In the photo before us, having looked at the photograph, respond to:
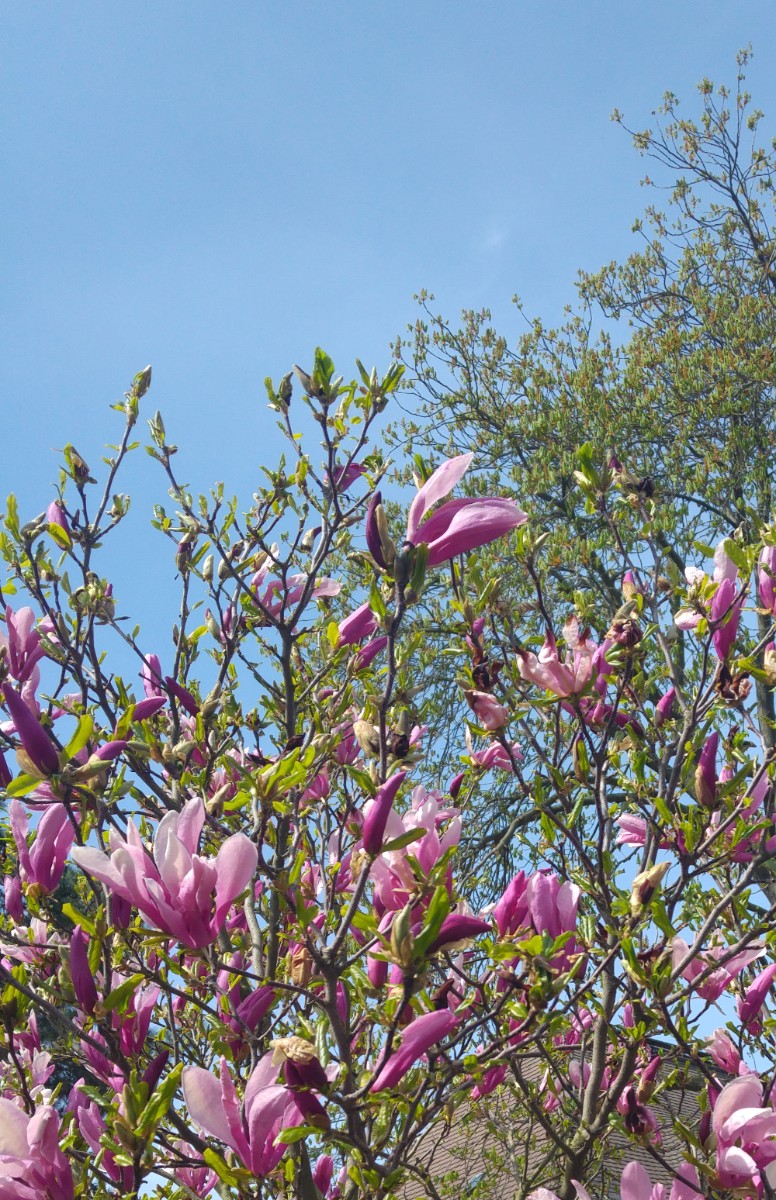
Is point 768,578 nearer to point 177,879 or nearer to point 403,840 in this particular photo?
point 403,840

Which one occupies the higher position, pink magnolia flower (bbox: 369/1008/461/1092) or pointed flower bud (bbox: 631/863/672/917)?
pointed flower bud (bbox: 631/863/672/917)

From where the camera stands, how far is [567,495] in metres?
9.54

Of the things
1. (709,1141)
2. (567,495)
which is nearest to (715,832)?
(709,1141)

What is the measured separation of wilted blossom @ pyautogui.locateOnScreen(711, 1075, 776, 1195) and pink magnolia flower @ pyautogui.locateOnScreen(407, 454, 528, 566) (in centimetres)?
97

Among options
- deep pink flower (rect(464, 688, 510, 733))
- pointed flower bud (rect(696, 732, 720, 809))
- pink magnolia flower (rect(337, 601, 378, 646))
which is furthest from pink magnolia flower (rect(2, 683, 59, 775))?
pointed flower bud (rect(696, 732, 720, 809))

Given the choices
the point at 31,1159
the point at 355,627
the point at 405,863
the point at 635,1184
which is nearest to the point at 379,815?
the point at 405,863

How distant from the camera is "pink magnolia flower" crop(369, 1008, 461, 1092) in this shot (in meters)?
1.31

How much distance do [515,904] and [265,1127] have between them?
0.60 meters

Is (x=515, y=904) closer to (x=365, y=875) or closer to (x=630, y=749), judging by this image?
(x=365, y=875)

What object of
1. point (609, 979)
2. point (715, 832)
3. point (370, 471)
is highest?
point (370, 471)

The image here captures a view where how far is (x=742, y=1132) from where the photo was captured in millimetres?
1597

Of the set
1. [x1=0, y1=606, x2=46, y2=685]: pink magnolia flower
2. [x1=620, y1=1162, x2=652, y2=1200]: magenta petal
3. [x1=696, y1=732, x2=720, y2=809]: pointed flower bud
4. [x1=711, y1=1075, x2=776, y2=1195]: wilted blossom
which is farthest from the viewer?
[x1=0, y1=606, x2=46, y2=685]: pink magnolia flower

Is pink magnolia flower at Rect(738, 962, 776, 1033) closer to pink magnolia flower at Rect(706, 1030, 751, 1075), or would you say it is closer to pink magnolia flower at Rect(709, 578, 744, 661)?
pink magnolia flower at Rect(706, 1030, 751, 1075)

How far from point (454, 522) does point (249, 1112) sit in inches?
33.6
